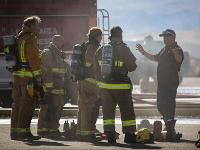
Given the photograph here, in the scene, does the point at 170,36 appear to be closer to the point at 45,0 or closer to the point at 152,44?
the point at 45,0

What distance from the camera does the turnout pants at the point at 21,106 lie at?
35.3 ft

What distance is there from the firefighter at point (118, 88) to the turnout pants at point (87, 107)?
0.47 metres

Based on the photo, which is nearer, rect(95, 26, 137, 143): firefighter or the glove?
rect(95, 26, 137, 143): firefighter

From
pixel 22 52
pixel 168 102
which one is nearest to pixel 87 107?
pixel 22 52

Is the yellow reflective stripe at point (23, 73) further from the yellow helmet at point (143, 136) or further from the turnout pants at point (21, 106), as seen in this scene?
the yellow helmet at point (143, 136)

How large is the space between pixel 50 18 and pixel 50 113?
221 inches

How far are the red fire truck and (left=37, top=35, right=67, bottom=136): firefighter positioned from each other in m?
5.06

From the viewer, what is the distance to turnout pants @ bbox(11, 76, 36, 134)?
1075 cm

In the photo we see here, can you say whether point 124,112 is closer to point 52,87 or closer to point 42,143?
point 42,143

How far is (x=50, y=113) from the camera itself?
37.9ft

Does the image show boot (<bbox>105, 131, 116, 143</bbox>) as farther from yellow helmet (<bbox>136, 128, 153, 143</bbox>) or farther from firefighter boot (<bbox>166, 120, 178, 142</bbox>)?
firefighter boot (<bbox>166, 120, 178, 142</bbox>)

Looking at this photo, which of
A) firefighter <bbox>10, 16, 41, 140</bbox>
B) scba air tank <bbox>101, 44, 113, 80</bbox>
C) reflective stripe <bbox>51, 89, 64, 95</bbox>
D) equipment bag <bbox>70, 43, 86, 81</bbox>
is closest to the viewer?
scba air tank <bbox>101, 44, 113, 80</bbox>

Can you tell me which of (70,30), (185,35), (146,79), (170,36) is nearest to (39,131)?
(170,36)

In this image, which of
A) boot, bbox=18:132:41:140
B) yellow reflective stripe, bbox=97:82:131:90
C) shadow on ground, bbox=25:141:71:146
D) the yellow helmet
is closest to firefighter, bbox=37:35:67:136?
boot, bbox=18:132:41:140
